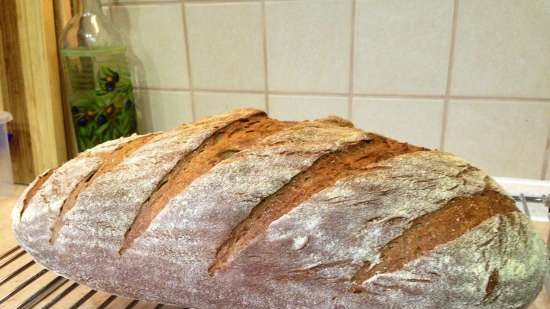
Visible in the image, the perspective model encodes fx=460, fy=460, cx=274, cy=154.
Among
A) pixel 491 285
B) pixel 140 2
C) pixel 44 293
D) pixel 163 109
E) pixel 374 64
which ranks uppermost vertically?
pixel 140 2

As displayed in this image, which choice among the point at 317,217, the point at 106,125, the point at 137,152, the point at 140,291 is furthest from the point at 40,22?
the point at 317,217

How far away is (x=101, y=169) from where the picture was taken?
0.71 m

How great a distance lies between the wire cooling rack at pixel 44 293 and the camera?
2.34 ft

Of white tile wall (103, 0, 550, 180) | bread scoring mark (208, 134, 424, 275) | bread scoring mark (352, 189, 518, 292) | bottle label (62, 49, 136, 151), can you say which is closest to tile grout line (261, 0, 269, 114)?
white tile wall (103, 0, 550, 180)

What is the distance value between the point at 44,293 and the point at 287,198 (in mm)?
447

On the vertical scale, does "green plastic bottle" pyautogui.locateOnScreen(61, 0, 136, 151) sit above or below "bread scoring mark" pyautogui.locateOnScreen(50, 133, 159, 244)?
above

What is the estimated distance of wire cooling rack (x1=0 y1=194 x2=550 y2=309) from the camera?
0.71 meters

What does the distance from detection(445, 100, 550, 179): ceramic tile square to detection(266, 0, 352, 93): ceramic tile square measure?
0.26 m

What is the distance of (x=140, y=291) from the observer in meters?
0.66

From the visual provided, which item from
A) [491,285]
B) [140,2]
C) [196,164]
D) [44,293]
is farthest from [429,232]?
[140,2]

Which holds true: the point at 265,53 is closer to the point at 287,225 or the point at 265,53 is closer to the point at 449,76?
the point at 449,76

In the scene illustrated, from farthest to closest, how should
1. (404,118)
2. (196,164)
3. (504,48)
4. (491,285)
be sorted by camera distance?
(404,118)
(504,48)
(196,164)
(491,285)

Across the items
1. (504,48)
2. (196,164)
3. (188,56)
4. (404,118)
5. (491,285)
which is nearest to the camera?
(491,285)

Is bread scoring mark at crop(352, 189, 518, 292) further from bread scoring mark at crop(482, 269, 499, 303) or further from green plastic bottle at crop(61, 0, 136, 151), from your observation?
green plastic bottle at crop(61, 0, 136, 151)
